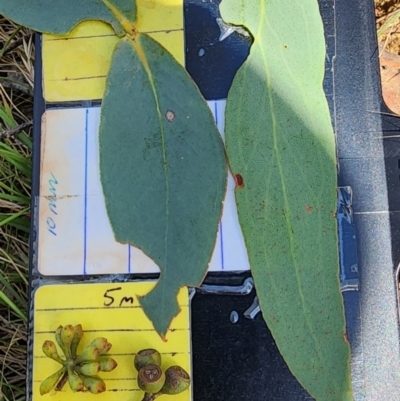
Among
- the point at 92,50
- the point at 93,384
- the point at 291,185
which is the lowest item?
the point at 93,384

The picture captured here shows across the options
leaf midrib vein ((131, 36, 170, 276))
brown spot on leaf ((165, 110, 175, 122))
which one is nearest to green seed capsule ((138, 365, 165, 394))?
leaf midrib vein ((131, 36, 170, 276))

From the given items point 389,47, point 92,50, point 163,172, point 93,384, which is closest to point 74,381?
point 93,384

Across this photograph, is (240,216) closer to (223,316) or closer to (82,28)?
(223,316)

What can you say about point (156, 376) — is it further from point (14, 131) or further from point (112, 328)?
point (14, 131)

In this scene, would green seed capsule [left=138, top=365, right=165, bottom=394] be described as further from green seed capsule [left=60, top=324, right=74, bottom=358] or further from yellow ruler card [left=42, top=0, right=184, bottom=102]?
yellow ruler card [left=42, top=0, right=184, bottom=102]

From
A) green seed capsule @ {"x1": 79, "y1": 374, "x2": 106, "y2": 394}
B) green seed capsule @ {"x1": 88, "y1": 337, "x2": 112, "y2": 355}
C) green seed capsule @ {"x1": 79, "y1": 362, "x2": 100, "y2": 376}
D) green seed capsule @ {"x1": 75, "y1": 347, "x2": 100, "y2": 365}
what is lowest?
green seed capsule @ {"x1": 79, "y1": 374, "x2": 106, "y2": 394}

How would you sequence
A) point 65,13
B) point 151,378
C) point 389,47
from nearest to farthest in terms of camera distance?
point 151,378
point 65,13
point 389,47

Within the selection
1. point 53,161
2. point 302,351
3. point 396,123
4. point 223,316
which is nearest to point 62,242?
point 53,161
